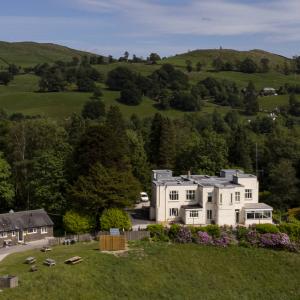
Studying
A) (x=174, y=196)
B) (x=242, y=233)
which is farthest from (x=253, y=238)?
(x=174, y=196)

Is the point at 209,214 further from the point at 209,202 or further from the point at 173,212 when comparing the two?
the point at 173,212

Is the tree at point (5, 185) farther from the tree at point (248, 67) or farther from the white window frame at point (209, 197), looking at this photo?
the tree at point (248, 67)

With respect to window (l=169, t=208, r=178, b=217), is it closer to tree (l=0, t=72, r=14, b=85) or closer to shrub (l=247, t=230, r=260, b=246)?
shrub (l=247, t=230, r=260, b=246)

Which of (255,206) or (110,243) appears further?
(255,206)

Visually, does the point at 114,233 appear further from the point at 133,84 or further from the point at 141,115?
the point at 133,84

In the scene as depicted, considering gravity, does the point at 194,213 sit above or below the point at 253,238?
above

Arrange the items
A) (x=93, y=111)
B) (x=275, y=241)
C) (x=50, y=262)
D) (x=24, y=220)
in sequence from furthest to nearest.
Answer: (x=93, y=111) < (x=24, y=220) < (x=275, y=241) < (x=50, y=262)

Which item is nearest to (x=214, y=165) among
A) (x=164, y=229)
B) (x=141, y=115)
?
(x=164, y=229)
